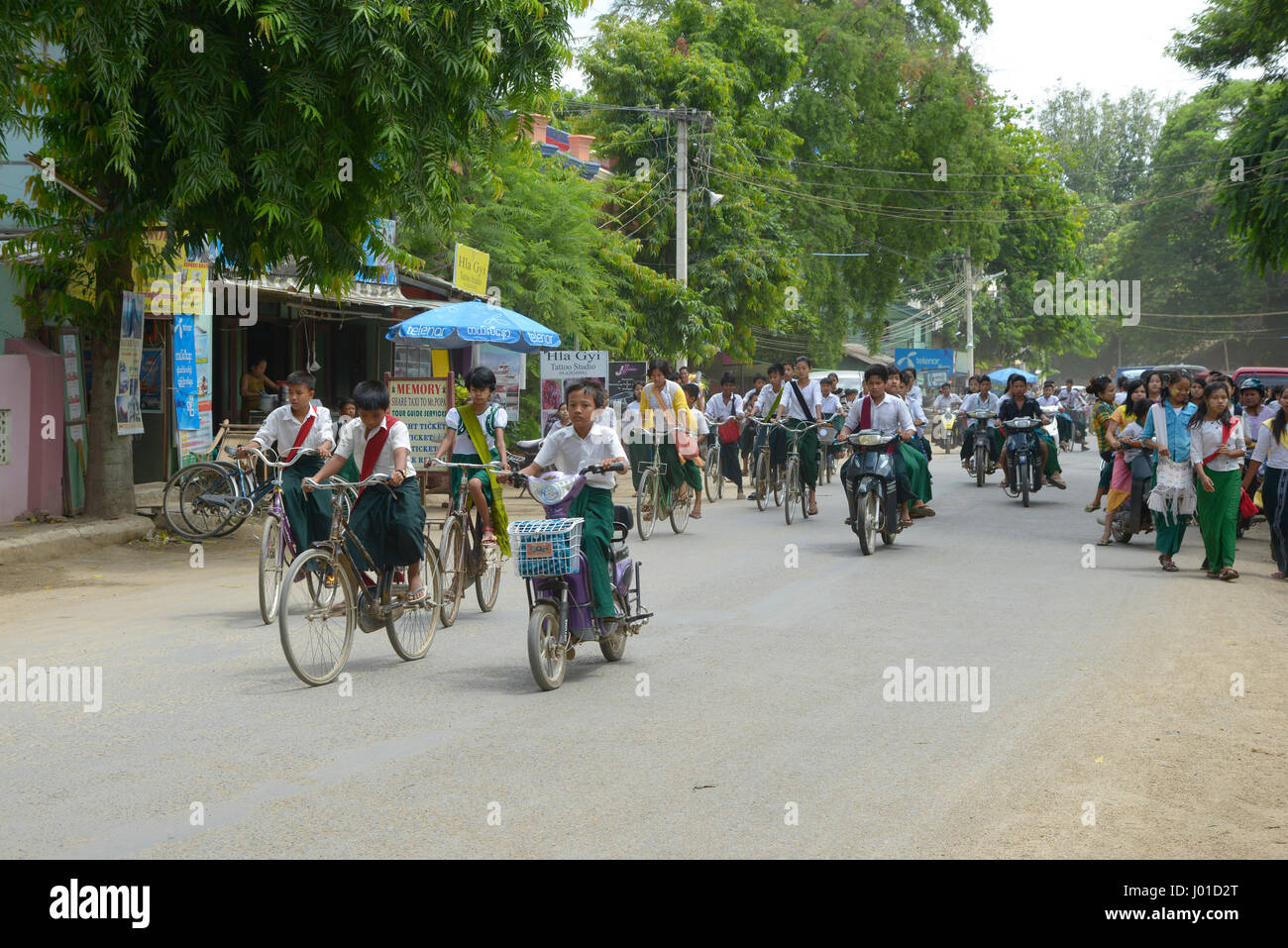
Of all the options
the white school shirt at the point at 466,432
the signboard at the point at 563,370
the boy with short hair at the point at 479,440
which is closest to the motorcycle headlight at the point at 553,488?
the boy with short hair at the point at 479,440

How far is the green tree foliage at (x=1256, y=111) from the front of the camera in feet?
52.0

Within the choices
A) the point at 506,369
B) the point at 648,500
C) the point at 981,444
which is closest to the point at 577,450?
the point at 648,500

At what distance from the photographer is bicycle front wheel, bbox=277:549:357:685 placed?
7.27 meters

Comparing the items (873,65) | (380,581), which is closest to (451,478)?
(380,581)

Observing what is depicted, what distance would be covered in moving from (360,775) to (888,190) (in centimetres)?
3787

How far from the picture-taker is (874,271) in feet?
143

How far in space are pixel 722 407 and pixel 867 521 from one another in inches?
330

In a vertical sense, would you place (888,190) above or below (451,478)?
above

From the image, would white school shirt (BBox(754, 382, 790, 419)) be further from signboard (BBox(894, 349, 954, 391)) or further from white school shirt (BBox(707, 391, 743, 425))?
signboard (BBox(894, 349, 954, 391))

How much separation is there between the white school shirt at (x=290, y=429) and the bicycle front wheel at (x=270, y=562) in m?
0.63

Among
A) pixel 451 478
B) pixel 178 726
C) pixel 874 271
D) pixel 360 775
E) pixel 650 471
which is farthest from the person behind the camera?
pixel 874 271

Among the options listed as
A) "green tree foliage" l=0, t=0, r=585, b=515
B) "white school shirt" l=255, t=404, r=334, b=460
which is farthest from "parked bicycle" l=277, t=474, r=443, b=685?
"green tree foliage" l=0, t=0, r=585, b=515

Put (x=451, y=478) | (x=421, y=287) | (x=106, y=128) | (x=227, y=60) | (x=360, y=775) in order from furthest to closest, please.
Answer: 1. (x=421, y=287)
2. (x=227, y=60)
3. (x=106, y=128)
4. (x=451, y=478)
5. (x=360, y=775)

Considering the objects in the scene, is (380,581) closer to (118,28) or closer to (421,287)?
(118,28)
